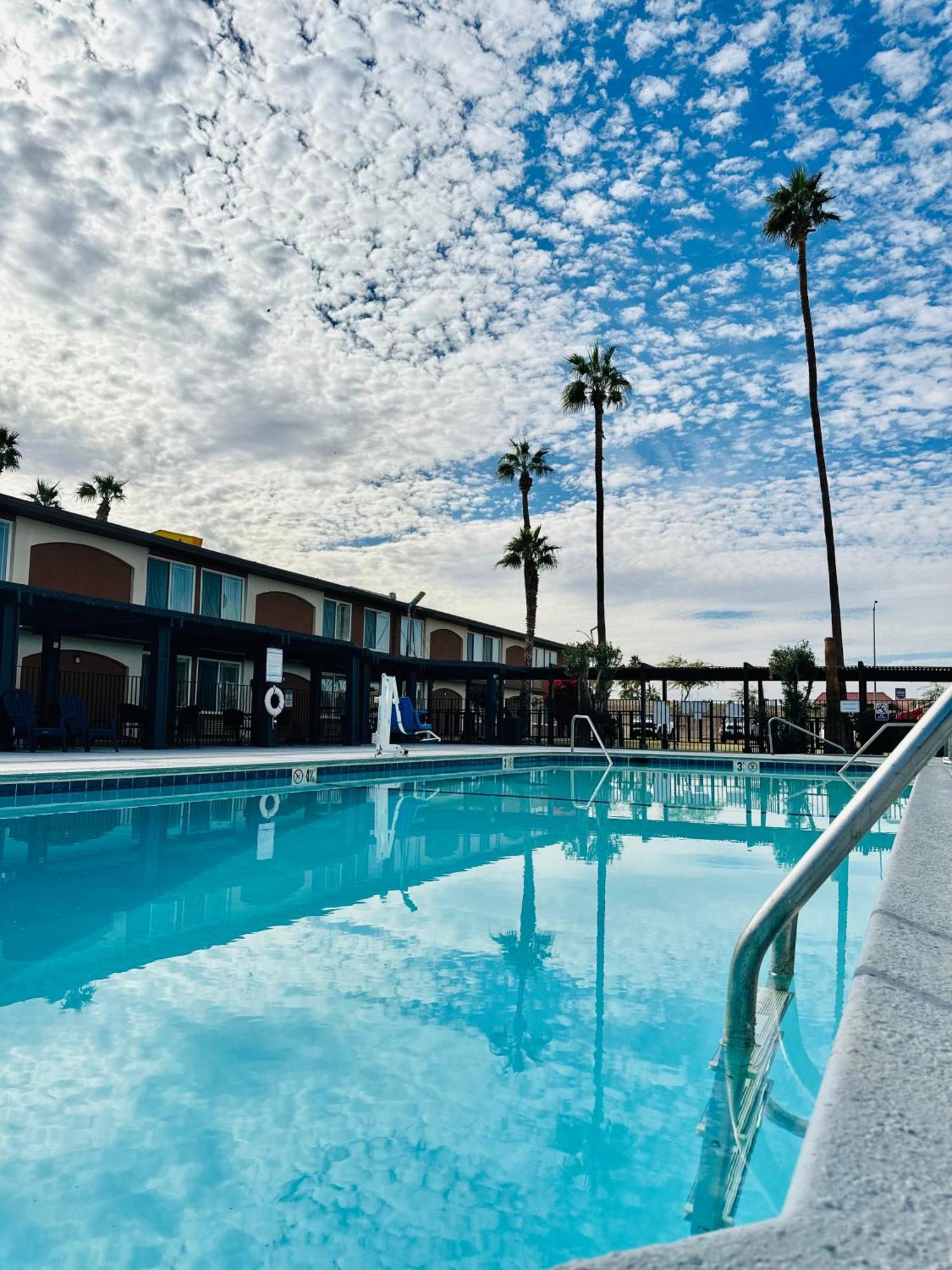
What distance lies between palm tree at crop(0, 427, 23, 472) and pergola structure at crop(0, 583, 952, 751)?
42.5 ft

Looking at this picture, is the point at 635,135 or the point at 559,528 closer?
the point at 635,135

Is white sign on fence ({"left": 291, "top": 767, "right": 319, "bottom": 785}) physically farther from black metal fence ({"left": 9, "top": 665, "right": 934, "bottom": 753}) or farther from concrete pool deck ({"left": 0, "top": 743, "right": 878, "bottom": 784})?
black metal fence ({"left": 9, "top": 665, "right": 934, "bottom": 753})

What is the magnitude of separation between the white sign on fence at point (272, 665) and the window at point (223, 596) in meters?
4.13

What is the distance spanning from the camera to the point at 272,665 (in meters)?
17.4

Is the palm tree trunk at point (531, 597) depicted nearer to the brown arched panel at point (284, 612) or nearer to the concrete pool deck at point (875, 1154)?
the brown arched panel at point (284, 612)

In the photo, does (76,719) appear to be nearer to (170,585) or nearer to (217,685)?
(170,585)

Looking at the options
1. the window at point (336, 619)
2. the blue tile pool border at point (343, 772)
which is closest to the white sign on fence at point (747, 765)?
the blue tile pool border at point (343, 772)

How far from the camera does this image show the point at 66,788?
9.68 metres

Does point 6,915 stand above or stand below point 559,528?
below

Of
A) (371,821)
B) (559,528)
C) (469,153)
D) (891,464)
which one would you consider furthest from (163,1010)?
(559,528)

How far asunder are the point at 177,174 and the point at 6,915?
11434mm

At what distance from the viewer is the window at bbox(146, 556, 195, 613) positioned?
19.7 m

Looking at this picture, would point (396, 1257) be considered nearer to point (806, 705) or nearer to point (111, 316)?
point (111, 316)

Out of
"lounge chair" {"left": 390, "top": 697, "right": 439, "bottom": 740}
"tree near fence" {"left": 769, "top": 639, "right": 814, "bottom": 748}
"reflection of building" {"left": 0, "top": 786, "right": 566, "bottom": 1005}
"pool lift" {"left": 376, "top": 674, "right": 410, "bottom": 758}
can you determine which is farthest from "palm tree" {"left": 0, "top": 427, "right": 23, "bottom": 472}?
"tree near fence" {"left": 769, "top": 639, "right": 814, "bottom": 748}
